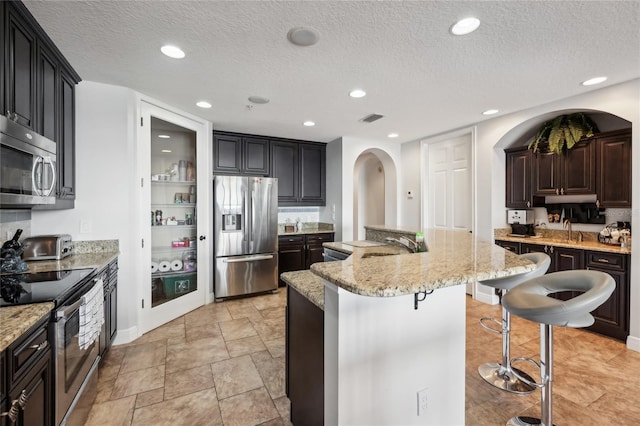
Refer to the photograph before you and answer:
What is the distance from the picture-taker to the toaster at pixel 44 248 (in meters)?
2.20

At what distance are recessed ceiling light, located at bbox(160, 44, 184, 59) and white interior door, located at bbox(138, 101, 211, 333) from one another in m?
1.07

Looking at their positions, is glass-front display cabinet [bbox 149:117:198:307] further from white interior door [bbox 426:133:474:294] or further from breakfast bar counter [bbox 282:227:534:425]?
white interior door [bbox 426:133:474:294]

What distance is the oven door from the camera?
1339mm

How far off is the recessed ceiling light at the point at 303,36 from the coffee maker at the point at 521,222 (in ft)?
11.7

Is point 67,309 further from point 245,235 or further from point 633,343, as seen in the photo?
point 633,343

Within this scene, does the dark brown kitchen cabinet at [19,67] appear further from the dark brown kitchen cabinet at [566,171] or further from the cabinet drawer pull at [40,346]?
the dark brown kitchen cabinet at [566,171]

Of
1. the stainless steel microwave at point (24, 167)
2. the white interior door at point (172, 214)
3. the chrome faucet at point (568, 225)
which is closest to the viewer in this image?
the stainless steel microwave at point (24, 167)

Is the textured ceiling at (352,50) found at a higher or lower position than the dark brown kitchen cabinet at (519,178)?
higher

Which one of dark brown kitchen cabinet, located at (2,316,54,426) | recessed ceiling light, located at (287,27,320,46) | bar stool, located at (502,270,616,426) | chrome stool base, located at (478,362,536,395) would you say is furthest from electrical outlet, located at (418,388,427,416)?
recessed ceiling light, located at (287,27,320,46)

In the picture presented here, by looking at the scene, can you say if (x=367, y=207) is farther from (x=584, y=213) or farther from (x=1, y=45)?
(x=1, y=45)

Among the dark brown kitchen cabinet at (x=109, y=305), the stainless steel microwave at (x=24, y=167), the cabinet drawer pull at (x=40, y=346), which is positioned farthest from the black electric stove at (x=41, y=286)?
the stainless steel microwave at (x=24, y=167)

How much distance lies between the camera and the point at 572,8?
1670mm

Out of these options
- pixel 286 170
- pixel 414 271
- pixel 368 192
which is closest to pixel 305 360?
pixel 414 271

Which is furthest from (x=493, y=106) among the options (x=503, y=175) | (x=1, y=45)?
(x=1, y=45)
